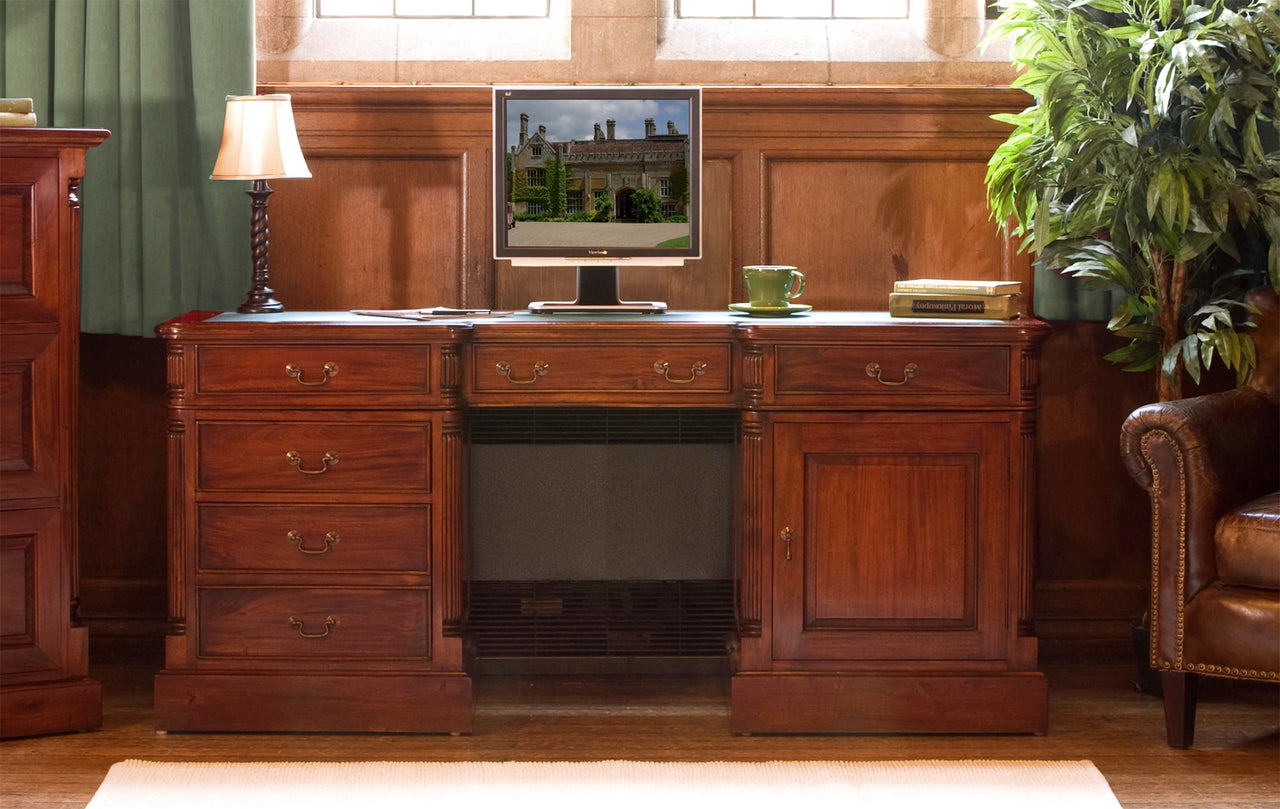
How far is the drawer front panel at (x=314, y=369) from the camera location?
8.84ft

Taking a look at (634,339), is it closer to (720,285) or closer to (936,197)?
(720,285)

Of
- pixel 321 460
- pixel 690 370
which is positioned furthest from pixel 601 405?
pixel 321 460

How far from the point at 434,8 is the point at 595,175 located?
0.74 meters

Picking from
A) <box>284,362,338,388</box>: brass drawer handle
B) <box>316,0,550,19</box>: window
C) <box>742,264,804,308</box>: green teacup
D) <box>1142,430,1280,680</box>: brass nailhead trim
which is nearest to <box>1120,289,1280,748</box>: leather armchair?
<box>1142,430,1280,680</box>: brass nailhead trim

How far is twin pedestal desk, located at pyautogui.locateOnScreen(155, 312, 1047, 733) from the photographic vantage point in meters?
2.70

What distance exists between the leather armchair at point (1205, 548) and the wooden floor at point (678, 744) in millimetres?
141

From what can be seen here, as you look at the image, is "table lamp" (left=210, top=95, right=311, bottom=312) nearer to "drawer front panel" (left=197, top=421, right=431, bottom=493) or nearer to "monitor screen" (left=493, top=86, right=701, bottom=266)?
"monitor screen" (left=493, top=86, right=701, bottom=266)

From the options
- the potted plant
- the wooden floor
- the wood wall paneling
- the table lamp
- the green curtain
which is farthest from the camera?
the wood wall paneling

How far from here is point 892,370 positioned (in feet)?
8.88

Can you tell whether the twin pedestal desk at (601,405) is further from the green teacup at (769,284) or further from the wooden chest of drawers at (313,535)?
the green teacup at (769,284)

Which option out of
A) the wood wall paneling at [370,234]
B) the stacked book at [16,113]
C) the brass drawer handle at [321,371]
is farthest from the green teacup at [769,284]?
the stacked book at [16,113]

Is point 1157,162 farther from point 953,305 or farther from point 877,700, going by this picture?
point 877,700

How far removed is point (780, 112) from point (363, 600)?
4.87ft

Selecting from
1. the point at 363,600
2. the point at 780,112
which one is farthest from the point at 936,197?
the point at 363,600
